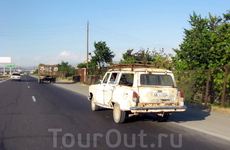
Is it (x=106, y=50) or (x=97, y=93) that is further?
(x=106, y=50)

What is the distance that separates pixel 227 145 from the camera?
673 cm

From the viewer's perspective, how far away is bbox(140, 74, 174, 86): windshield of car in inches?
347

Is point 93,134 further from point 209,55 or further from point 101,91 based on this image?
point 209,55

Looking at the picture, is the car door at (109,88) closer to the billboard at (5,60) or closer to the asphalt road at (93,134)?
the asphalt road at (93,134)

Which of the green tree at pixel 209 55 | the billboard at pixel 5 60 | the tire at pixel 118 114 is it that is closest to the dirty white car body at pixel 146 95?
the tire at pixel 118 114

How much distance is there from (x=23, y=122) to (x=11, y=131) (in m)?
1.30

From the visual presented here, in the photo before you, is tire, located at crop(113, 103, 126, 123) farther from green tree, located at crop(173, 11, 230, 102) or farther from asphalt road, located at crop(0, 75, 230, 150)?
green tree, located at crop(173, 11, 230, 102)

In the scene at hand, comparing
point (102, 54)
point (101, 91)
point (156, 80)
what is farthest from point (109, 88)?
point (102, 54)

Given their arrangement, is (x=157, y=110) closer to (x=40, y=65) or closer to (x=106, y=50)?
(x=106, y=50)

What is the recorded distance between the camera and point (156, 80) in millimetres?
9055

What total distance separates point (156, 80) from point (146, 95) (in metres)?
0.86

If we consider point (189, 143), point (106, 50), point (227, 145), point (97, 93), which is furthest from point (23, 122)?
point (106, 50)

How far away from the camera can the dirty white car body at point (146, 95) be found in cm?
837

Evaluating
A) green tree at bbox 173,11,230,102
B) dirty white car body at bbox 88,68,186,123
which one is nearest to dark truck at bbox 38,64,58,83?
green tree at bbox 173,11,230,102
